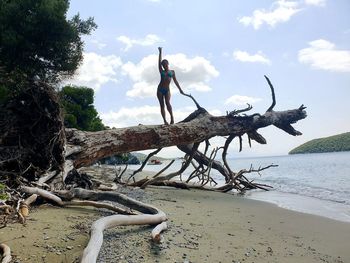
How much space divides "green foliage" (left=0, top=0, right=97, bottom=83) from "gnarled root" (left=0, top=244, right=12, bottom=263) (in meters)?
10.4

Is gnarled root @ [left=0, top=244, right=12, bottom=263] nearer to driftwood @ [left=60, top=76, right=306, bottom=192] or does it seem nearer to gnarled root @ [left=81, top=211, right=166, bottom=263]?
gnarled root @ [left=81, top=211, right=166, bottom=263]

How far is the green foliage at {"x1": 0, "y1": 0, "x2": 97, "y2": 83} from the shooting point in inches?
504

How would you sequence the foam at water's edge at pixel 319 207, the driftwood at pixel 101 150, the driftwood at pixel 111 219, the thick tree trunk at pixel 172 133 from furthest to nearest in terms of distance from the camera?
the thick tree trunk at pixel 172 133
the foam at water's edge at pixel 319 207
the driftwood at pixel 101 150
the driftwood at pixel 111 219

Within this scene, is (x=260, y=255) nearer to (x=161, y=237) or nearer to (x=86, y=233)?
(x=161, y=237)

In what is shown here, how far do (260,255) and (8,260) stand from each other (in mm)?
2514

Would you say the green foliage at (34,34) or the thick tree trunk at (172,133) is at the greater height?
the green foliage at (34,34)

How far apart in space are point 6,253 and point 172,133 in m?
6.76

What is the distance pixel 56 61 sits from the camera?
14.0m

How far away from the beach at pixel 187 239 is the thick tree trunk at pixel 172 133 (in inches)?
107

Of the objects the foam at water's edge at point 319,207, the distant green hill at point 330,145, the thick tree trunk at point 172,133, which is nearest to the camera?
the foam at water's edge at point 319,207

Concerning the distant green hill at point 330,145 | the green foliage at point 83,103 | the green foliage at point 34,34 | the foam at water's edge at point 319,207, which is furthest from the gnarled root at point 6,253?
the distant green hill at point 330,145

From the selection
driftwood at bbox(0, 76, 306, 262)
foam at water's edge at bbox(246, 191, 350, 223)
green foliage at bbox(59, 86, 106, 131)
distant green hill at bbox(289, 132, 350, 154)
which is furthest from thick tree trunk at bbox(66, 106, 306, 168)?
distant green hill at bbox(289, 132, 350, 154)

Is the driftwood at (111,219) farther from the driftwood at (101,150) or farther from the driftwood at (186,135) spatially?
the driftwood at (186,135)

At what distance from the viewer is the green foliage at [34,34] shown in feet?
42.0
